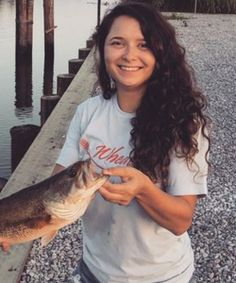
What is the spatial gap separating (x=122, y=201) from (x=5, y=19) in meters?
27.6

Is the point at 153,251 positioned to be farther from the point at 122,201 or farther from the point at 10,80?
the point at 10,80

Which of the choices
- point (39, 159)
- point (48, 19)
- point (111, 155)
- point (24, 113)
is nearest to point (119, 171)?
point (111, 155)

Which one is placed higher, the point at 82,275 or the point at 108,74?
the point at 108,74

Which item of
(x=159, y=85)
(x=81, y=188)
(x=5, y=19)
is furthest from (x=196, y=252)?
(x=5, y=19)

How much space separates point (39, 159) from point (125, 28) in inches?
162

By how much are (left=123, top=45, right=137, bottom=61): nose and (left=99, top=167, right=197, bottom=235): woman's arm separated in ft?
1.58

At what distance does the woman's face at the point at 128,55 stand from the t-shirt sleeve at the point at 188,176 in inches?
13.8

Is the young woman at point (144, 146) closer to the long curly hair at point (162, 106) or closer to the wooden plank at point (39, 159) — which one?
the long curly hair at point (162, 106)

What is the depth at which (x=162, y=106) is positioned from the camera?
230cm

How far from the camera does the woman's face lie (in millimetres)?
2260

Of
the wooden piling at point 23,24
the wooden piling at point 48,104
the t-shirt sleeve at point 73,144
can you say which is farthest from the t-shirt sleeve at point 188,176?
the wooden piling at point 23,24

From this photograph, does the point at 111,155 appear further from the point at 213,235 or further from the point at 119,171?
the point at 213,235

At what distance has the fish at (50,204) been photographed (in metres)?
1.93

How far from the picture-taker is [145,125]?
2236 millimetres
